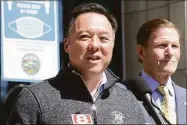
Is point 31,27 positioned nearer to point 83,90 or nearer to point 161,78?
point 161,78

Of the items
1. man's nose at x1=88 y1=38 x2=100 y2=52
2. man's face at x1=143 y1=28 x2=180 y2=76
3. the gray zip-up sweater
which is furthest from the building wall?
man's nose at x1=88 y1=38 x2=100 y2=52

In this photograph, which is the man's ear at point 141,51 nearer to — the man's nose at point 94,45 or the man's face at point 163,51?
the man's face at point 163,51

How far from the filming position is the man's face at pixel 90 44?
353 centimetres

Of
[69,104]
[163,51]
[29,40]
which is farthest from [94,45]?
[29,40]

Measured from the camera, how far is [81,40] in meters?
3.55

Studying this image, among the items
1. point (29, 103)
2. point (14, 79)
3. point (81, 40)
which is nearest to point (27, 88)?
point (29, 103)

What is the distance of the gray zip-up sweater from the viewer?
137 inches

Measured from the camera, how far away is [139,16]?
9.49 m

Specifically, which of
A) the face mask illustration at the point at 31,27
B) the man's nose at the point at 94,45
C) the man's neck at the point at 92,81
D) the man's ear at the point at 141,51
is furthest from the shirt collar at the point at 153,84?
the face mask illustration at the point at 31,27

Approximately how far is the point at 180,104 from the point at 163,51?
0.34m

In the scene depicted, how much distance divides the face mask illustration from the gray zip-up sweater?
17.1ft

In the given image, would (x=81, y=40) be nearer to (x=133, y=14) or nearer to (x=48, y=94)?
(x=48, y=94)

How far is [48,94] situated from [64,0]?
5.65 metres

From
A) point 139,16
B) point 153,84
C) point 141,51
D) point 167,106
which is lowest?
Result: point 167,106
